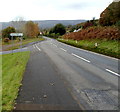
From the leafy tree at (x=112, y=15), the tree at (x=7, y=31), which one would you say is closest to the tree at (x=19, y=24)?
the tree at (x=7, y=31)

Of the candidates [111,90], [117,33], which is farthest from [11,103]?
[117,33]

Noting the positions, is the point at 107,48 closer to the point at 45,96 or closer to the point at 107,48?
the point at 107,48

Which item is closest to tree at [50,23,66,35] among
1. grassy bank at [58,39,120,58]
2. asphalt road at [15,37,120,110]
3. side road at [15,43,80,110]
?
grassy bank at [58,39,120,58]

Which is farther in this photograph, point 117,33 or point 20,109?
point 117,33

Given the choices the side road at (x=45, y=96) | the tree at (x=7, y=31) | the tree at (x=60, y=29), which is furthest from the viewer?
the tree at (x=60, y=29)

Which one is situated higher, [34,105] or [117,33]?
[117,33]

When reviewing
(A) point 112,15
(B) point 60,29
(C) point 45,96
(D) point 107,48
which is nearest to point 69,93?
(C) point 45,96

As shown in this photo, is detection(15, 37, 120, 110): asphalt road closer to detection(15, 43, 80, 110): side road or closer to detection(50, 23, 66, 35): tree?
detection(15, 43, 80, 110): side road

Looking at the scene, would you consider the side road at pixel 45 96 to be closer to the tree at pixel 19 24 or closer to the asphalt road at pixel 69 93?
the asphalt road at pixel 69 93

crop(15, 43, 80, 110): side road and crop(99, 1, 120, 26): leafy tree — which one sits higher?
crop(99, 1, 120, 26): leafy tree

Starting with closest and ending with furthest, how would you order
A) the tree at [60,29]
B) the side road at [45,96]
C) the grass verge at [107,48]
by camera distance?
Result: the side road at [45,96] → the grass verge at [107,48] → the tree at [60,29]

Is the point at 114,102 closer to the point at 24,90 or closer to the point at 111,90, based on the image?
the point at 111,90

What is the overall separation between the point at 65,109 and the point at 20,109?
4.42 feet

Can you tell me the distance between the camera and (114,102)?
18.9ft
